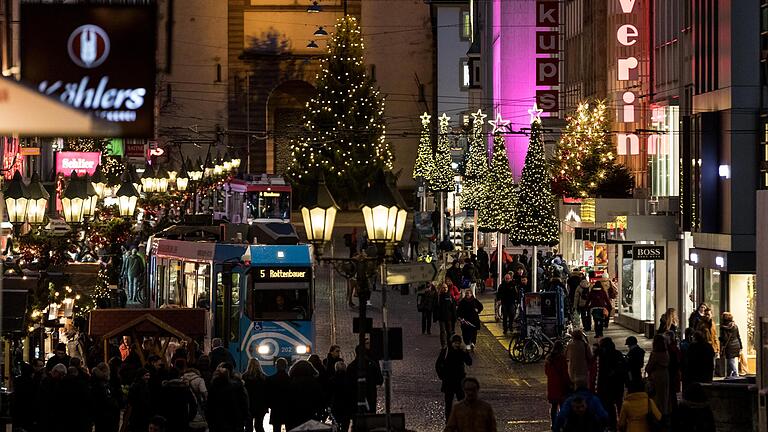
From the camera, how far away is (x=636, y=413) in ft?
56.3

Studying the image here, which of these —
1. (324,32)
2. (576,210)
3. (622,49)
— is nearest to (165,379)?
(622,49)

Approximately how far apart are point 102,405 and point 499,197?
97.1 ft

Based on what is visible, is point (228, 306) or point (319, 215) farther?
point (228, 306)

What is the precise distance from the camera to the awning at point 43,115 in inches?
412

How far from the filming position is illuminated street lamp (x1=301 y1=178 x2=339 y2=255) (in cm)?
2045

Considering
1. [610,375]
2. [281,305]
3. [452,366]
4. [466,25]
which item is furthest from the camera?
[466,25]

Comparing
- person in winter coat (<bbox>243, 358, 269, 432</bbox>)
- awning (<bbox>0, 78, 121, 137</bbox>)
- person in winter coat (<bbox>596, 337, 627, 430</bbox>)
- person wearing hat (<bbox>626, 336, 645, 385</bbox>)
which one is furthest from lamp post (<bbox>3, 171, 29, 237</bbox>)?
awning (<bbox>0, 78, 121, 137</bbox>)

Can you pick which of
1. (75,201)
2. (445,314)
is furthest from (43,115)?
(445,314)

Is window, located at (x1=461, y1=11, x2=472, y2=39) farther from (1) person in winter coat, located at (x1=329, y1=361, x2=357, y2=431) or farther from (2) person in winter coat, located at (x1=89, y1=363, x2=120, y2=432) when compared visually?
(2) person in winter coat, located at (x1=89, y1=363, x2=120, y2=432)

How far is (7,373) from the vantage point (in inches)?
974

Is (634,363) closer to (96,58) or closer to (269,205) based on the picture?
(96,58)

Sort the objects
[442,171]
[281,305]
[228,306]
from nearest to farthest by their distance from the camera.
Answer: [281,305]
[228,306]
[442,171]

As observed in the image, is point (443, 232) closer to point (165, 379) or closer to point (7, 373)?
point (7, 373)

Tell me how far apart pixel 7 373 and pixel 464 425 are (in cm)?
1087
